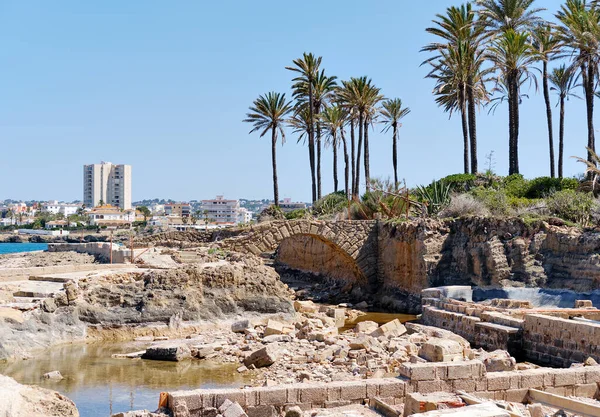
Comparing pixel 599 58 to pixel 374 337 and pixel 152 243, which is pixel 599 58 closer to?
pixel 374 337

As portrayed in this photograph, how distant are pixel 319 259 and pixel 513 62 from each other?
13077mm

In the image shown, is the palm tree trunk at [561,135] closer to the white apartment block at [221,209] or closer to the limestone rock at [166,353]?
the limestone rock at [166,353]

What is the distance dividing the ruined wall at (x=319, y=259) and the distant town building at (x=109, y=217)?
67.1 meters

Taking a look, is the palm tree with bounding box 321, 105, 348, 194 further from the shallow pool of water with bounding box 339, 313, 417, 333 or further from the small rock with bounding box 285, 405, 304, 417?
the small rock with bounding box 285, 405, 304, 417

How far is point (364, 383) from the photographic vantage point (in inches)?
366

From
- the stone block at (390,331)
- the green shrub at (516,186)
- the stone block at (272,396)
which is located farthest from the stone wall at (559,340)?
the green shrub at (516,186)

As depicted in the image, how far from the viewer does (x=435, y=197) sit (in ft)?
93.9

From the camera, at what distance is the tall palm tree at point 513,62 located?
27219mm

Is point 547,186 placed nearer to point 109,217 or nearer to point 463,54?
point 463,54

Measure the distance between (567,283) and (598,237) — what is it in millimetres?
1632

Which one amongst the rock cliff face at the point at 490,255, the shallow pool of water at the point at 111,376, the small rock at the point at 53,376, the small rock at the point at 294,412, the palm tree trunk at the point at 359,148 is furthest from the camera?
the palm tree trunk at the point at 359,148

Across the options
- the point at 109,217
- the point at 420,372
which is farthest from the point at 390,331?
the point at 109,217

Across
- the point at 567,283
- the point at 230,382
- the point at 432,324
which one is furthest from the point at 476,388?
the point at 567,283

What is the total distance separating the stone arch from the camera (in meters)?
26.9
